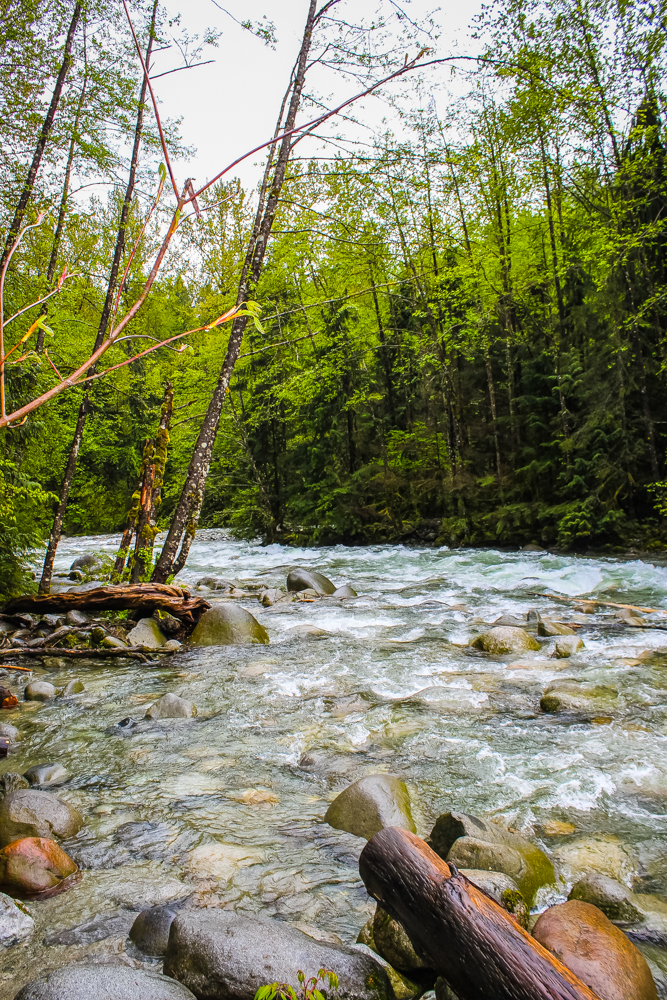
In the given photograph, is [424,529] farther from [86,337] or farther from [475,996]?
[475,996]

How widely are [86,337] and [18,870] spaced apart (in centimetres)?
1908

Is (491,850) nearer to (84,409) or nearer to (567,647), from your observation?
(567,647)

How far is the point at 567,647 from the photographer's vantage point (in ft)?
19.9

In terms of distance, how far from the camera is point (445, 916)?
1764 millimetres

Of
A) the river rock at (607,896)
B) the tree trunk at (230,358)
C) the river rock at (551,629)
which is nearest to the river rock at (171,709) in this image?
the river rock at (607,896)

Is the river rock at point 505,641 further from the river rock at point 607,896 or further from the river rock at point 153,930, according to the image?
the river rock at point 153,930

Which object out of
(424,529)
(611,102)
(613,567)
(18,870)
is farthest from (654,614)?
(611,102)

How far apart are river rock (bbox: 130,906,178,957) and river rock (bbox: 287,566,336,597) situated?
8236 millimetres

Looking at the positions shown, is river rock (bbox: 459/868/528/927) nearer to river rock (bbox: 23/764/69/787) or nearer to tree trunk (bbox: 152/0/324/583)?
river rock (bbox: 23/764/69/787)

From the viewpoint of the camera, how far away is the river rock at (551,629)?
22.5 feet

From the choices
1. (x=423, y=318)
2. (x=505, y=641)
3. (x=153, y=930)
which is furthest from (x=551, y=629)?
(x=423, y=318)

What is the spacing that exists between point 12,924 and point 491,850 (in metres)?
2.10

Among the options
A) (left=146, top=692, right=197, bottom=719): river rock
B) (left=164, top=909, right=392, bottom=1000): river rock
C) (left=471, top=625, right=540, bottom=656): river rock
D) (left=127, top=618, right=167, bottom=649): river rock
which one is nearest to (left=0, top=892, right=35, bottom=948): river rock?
(left=164, top=909, right=392, bottom=1000): river rock

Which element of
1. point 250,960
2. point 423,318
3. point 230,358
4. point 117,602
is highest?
point 423,318
